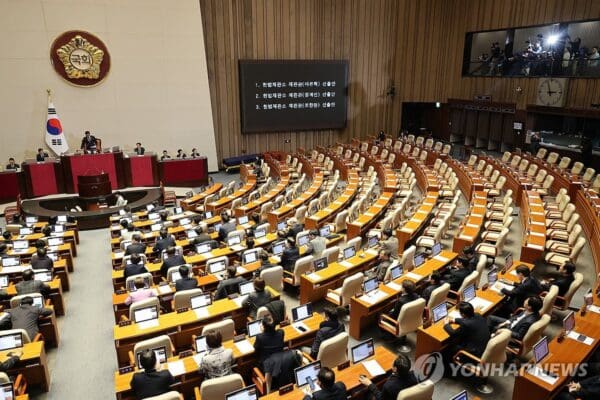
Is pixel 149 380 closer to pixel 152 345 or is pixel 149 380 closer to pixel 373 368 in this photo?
pixel 152 345

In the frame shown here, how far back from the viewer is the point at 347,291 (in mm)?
7145

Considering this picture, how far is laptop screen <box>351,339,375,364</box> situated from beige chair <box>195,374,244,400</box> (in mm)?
1346

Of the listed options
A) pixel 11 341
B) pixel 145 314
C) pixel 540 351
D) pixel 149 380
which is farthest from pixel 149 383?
pixel 540 351

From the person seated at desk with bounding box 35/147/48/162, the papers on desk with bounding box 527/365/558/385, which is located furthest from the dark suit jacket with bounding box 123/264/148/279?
the person seated at desk with bounding box 35/147/48/162

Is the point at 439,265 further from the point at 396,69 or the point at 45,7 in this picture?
the point at 396,69

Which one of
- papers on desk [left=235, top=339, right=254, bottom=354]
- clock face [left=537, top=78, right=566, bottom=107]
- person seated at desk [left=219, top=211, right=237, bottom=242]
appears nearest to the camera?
papers on desk [left=235, top=339, right=254, bottom=354]

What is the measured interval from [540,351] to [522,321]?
2.87 ft

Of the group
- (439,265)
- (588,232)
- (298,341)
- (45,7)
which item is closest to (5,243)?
(298,341)

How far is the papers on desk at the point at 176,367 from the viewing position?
507 cm

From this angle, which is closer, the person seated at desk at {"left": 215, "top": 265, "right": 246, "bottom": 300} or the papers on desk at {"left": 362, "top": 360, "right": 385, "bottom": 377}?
the papers on desk at {"left": 362, "top": 360, "right": 385, "bottom": 377}

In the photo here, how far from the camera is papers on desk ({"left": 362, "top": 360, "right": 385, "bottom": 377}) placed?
5062mm

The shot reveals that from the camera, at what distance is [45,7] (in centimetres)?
1584

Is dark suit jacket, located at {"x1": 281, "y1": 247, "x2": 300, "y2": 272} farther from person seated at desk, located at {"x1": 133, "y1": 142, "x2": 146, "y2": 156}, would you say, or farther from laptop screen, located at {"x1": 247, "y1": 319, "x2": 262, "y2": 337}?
person seated at desk, located at {"x1": 133, "y1": 142, "x2": 146, "y2": 156}

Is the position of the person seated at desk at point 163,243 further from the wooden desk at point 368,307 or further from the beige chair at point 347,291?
the wooden desk at point 368,307
